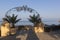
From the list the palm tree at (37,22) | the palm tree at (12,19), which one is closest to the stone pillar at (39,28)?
the palm tree at (37,22)

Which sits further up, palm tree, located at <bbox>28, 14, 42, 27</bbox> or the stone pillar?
palm tree, located at <bbox>28, 14, 42, 27</bbox>

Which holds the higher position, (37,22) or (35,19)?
(35,19)

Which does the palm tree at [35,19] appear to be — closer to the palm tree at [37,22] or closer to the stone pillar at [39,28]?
the palm tree at [37,22]

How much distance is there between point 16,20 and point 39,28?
181cm

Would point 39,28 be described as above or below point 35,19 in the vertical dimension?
below

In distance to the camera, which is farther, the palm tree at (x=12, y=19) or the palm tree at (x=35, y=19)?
the palm tree at (x=35, y=19)

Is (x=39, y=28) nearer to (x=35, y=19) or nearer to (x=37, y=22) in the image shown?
(x=37, y=22)

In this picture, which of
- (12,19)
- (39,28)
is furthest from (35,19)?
(12,19)

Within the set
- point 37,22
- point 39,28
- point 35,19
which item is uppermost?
point 35,19

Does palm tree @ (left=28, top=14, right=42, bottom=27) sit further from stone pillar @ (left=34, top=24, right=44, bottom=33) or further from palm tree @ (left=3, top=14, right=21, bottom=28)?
palm tree @ (left=3, top=14, right=21, bottom=28)

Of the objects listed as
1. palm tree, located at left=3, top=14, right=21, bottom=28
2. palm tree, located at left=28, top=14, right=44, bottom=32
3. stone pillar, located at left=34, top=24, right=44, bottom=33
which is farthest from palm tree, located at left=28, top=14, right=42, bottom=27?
palm tree, located at left=3, top=14, right=21, bottom=28

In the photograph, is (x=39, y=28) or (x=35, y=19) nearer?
(x=39, y=28)

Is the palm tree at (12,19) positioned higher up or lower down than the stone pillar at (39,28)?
higher up

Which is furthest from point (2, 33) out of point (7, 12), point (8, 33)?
point (7, 12)
